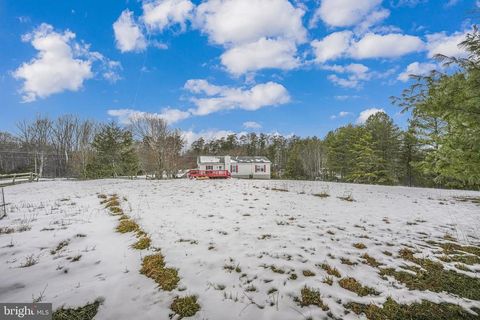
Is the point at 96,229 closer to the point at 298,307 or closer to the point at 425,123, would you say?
the point at 298,307

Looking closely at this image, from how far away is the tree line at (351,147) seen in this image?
14.2ft

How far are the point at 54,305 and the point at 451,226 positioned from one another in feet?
35.1

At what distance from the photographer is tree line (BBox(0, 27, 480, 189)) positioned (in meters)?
4.32

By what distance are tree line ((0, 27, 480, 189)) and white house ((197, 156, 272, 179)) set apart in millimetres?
5217

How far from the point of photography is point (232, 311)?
122 inches

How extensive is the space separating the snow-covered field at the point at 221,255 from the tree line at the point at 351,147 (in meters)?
2.63

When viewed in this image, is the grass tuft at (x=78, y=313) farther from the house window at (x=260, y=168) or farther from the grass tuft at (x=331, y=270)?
the house window at (x=260, y=168)

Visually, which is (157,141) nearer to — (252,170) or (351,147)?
(252,170)

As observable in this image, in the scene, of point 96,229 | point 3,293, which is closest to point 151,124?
point 96,229

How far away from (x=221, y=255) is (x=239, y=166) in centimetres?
3893

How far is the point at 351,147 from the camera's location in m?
37.8

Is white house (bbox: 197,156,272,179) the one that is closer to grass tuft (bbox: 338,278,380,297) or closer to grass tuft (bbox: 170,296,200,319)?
grass tuft (bbox: 338,278,380,297)

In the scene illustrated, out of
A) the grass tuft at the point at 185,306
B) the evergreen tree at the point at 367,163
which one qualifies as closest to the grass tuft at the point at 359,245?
the grass tuft at the point at 185,306

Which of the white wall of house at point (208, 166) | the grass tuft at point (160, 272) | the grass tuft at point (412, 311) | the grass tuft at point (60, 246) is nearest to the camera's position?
the grass tuft at point (412, 311)
